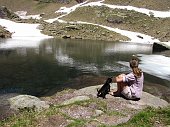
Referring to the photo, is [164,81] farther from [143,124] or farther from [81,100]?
[143,124]

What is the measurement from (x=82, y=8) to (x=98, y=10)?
642 cm

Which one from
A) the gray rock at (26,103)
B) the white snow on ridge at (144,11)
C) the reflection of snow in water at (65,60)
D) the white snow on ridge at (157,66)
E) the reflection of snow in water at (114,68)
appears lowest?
the white snow on ridge at (157,66)

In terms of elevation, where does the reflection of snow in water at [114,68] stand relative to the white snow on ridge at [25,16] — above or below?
below

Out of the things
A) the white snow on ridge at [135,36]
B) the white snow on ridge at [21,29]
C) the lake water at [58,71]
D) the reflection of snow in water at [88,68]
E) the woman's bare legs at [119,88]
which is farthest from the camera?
the white snow on ridge at [135,36]

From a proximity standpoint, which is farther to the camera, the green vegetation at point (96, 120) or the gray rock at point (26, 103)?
the gray rock at point (26, 103)

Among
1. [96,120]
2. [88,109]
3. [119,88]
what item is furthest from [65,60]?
[96,120]

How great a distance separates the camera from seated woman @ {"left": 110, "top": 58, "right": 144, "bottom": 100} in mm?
21766

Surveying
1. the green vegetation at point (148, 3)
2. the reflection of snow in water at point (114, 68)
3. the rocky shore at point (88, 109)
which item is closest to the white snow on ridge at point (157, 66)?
the reflection of snow in water at point (114, 68)

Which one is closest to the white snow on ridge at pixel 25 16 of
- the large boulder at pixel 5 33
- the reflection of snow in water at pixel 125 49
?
the large boulder at pixel 5 33

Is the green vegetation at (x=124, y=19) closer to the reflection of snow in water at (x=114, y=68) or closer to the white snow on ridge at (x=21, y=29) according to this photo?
the white snow on ridge at (x=21, y=29)

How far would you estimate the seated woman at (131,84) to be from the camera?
21.8 metres

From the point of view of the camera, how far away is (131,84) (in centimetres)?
2220

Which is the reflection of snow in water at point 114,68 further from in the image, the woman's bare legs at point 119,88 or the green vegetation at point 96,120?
the green vegetation at point 96,120

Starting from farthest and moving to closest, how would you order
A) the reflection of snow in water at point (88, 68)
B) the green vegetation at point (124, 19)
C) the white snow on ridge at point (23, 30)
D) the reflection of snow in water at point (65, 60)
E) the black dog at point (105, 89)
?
the green vegetation at point (124, 19), the white snow on ridge at point (23, 30), the reflection of snow in water at point (65, 60), the reflection of snow in water at point (88, 68), the black dog at point (105, 89)
